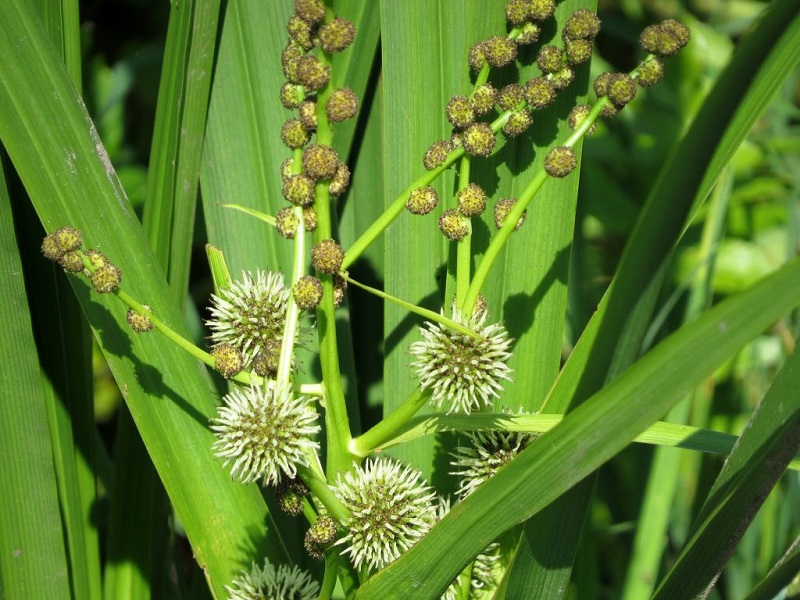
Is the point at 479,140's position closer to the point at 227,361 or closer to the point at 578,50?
the point at 578,50

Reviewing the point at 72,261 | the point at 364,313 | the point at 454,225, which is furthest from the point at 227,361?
the point at 364,313

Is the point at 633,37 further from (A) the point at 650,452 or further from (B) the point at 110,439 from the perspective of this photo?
(B) the point at 110,439

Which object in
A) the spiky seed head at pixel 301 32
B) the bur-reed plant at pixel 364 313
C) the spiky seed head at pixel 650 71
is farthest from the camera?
the spiky seed head at pixel 650 71

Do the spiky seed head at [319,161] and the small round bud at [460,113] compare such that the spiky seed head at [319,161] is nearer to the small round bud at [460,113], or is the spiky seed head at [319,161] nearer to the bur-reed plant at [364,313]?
the bur-reed plant at [364,313]

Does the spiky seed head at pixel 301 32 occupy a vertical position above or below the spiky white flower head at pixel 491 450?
above

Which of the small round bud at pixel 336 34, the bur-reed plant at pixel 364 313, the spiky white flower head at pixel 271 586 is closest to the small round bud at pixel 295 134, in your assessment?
the bur-reed plant at pixel 364 313

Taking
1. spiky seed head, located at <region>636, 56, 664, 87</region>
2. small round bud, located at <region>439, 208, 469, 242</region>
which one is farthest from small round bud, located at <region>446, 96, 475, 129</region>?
spiky seed head, located at <region>636, 56, 664, 87</region>

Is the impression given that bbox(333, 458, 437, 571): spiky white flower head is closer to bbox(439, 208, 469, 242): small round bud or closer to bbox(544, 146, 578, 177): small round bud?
bbox(439, 208, 469, 242): small round bud
